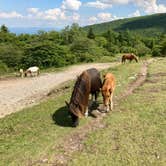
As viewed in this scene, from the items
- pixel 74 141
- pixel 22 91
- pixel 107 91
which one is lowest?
pixel 22 91

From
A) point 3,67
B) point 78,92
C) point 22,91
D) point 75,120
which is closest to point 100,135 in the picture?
point 75,120

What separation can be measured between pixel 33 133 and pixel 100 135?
2.33 meters

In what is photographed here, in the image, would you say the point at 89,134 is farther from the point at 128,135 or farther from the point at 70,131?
the point at 128,135

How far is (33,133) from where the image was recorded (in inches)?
379

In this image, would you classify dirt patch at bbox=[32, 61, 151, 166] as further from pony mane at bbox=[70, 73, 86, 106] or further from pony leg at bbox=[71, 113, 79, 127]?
pony mane at bbox=[70, 73, 86, 106]

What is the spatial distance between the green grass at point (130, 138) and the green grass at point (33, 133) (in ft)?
3.42

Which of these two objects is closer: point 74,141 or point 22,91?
point 74,141

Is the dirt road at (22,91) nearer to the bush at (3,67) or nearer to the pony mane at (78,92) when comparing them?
the pony mane at (78,92)

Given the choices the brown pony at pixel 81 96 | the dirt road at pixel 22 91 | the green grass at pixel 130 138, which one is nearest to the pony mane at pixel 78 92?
the brown pony at pixel 81 96

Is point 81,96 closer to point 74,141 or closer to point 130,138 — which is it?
point 74,141

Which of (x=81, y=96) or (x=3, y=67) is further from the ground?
(x=81, y=96)

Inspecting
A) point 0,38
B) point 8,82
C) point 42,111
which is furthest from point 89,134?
point 0,38

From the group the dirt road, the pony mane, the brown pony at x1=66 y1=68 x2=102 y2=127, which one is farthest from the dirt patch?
the dirt road

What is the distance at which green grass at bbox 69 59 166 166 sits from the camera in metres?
7.58
